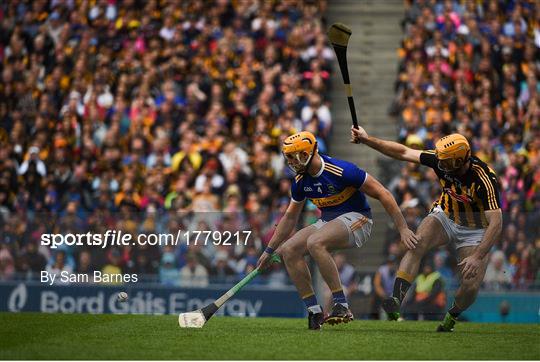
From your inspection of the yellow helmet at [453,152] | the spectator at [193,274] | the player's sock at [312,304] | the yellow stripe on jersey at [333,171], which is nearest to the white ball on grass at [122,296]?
the spectator at [193,274]

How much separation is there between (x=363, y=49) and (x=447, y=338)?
10.8 meters

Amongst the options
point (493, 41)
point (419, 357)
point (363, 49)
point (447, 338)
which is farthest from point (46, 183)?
point (419, 357)

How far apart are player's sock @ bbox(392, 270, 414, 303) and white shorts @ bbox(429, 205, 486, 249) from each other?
2.34 feet

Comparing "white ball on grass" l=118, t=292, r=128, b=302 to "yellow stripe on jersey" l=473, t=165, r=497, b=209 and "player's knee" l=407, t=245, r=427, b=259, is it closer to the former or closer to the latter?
"player's knee" l=407, t=245, r=427, b=259

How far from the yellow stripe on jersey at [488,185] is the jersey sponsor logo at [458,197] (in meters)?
0.29

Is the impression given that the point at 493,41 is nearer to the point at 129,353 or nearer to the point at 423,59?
the point at 423,59

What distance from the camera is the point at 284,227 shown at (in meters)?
12.9

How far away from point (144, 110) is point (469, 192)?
909 centimetres

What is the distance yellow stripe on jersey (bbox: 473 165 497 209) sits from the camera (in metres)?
12.3

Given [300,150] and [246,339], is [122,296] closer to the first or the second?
[246,339]

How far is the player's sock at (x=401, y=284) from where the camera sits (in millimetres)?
12594

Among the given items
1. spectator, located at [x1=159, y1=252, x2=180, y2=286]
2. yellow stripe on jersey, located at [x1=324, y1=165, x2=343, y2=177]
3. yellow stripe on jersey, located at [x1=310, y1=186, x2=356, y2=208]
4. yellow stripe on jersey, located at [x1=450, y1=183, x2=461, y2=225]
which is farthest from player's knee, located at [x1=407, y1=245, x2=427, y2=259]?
spectator, located at [x1=159, y1=252, x2=180, y2=286]

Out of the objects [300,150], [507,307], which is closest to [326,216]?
[300,150]

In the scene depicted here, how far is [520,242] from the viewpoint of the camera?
14.9 meters
